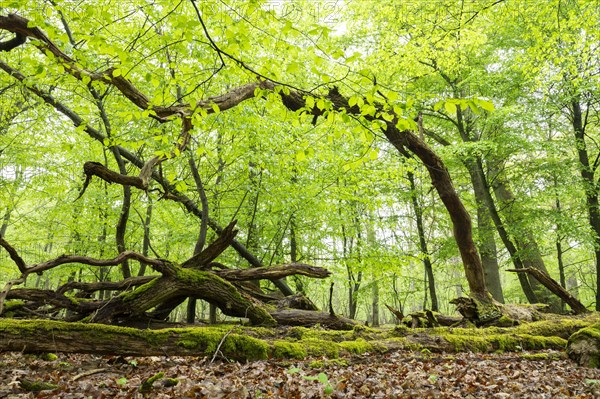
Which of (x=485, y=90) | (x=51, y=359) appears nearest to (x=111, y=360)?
(x=51, y=359)

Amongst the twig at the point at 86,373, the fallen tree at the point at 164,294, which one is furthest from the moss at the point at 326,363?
the twig at the point at 86,373

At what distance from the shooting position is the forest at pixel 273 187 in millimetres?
4184

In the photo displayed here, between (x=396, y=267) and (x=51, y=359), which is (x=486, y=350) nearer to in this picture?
(x=396, y=267)

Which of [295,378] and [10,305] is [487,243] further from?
[10,305]

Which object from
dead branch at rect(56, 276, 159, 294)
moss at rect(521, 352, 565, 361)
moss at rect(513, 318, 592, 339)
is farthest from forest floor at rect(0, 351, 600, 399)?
moss at rect(513, 318, 592, 339)

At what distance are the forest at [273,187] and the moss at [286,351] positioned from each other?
3cm

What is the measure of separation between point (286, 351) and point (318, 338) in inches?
43.3

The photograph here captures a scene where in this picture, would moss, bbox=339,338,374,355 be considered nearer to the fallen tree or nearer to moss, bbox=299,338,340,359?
moss, bbox=299,338,340,359

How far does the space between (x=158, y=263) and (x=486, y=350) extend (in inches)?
241

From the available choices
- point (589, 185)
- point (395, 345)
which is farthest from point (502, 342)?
point (589, 185)

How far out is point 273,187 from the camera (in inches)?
432

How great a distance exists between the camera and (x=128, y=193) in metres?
9.28

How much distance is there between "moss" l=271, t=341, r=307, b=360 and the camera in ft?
17.5

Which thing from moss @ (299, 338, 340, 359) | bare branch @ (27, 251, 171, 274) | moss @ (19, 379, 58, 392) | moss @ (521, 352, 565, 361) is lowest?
moss @ (521, 352, 565, 361)
